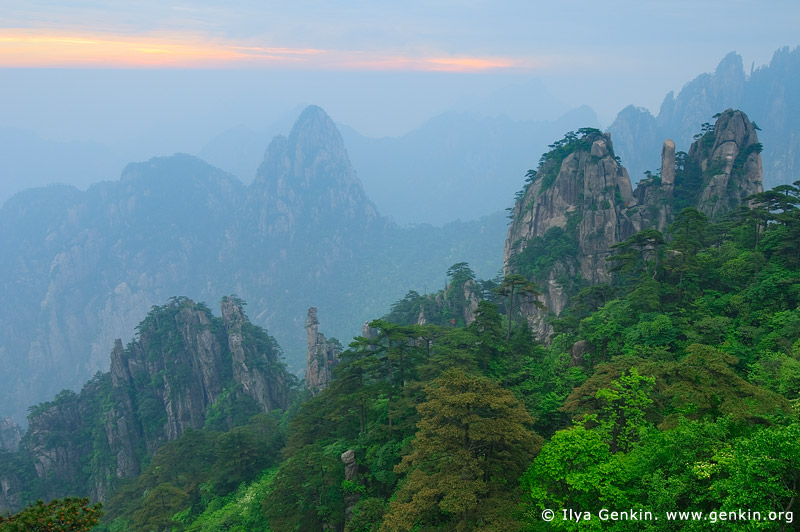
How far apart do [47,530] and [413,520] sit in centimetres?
870

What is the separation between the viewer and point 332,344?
2233 inches

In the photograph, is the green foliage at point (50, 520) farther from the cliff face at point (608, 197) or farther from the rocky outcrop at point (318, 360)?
the rocky outcrop at point (318, 360)

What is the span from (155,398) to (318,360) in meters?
25.2

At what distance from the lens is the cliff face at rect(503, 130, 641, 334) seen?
46.3m

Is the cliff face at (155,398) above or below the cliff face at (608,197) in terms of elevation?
below

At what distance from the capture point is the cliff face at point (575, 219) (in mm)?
46281

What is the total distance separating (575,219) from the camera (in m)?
48.4

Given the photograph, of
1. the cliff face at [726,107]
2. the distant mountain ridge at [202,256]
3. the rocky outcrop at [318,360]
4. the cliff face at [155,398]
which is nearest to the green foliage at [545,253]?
the rocky outcrop at [318,360]

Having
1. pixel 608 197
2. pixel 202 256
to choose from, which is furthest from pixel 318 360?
pixel 202 256

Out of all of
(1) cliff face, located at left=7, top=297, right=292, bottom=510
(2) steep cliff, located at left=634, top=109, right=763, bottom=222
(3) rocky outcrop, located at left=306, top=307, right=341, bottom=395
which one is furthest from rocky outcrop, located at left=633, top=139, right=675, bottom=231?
(1) cliff face, located at left=7, top=297, right=292, bottom=510

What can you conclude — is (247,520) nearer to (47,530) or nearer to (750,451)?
(47,530)

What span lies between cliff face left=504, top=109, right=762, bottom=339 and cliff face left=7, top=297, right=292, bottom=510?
36.2 m

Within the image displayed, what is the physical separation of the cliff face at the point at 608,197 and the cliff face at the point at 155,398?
3617 centimetres

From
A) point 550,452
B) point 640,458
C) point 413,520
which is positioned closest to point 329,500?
point 413,520
